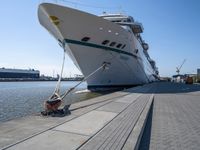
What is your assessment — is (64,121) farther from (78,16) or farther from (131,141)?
(78,16)

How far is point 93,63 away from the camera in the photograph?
20.3 m

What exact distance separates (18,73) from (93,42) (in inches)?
3789

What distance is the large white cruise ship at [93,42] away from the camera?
17109 millimetres

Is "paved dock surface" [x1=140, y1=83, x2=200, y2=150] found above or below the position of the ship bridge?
below

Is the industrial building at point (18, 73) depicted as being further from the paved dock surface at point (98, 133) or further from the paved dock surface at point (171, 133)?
the paved dock surface at point (171, 133)

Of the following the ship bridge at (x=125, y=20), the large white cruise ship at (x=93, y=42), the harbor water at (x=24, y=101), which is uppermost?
the ship bridge at (x=125, y=20)

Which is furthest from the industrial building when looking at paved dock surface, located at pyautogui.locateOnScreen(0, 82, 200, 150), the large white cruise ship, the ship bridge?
paved dock surface, located at pyautogui.locateOnScreen(0, 82, 200, 150)

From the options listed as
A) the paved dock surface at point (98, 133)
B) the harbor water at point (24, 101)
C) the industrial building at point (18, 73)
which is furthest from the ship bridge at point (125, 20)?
the industrial building at point (18, 73)

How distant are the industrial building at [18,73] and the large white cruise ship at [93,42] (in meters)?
88.3

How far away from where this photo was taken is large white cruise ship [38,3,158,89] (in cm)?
1711

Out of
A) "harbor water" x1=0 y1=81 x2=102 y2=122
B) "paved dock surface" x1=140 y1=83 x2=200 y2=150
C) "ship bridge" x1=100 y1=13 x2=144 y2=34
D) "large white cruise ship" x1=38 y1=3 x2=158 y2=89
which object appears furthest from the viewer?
"ship bridge" x1=100 y1=13 x2=144 y2=34

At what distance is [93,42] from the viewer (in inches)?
758

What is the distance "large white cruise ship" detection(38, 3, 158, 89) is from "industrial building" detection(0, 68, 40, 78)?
8834 cm

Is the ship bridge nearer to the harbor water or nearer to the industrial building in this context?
the harbor water
